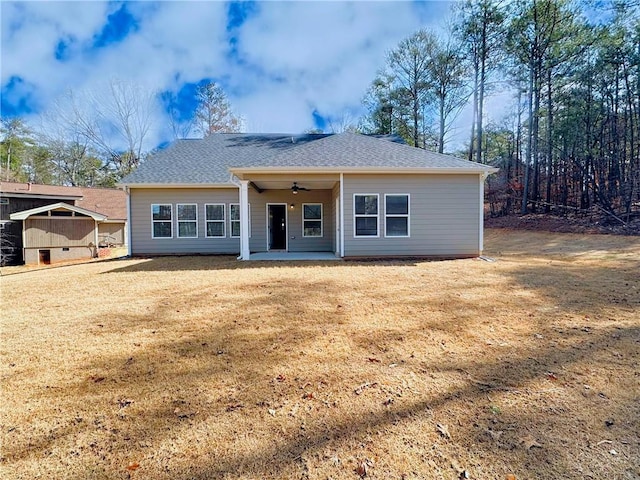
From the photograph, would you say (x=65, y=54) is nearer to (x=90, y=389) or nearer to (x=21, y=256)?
(x=21, y=256)

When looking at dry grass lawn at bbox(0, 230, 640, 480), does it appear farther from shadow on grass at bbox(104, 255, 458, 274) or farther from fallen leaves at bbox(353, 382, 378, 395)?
shadow on grass at bbox(104, 255, 458, 274)

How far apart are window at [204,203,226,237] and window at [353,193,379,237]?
505 cm

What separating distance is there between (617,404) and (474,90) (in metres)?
23.1

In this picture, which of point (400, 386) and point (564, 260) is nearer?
point (400, 386)

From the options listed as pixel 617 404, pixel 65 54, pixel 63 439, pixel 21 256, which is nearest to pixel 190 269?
pixel 63 439

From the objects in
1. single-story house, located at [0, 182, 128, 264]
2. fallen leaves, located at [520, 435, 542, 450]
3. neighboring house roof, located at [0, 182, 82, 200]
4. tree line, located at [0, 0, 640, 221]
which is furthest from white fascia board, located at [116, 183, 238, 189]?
tree line, located at [0, 0, 640, 221]

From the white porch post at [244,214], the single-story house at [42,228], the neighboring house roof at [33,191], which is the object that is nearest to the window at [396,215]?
the white porch post at [244,214]

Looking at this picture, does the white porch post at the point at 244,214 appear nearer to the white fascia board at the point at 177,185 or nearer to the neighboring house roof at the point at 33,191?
the white fascia board at the point at 177,185

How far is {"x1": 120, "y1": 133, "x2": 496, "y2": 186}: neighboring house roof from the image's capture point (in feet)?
30.2

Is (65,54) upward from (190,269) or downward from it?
upward

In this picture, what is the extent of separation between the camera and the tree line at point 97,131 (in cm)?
2370

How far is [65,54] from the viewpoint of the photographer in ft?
49.7

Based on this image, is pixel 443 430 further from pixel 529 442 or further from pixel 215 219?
pixel 215 219

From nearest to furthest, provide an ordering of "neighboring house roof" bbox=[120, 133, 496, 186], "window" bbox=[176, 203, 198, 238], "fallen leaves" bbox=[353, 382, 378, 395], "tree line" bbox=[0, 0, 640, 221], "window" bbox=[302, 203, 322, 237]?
"fallen leaves" bbox=[353, 382, 378, 395] < "neighboring house roof" bbox=[120, 133, 496, 186] < "window" bbox=[176, 203, 198, 238] < "window" bbox=[302, 203, 322, 237] < "tree line" bbox=[0, 0, 640, 221]
